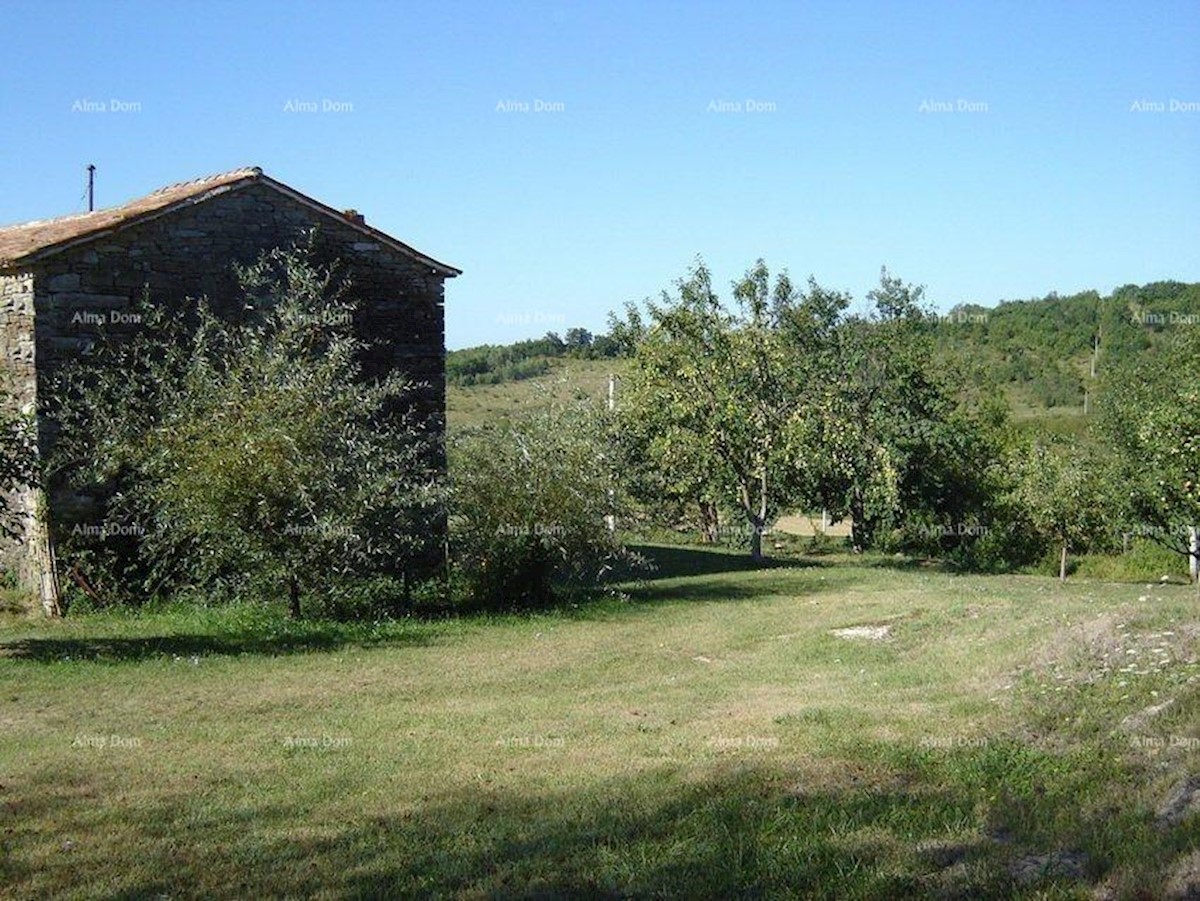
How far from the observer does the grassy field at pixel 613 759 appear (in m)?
5.72

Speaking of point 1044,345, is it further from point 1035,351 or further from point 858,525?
point 858,525

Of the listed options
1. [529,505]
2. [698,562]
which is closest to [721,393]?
[698,562]

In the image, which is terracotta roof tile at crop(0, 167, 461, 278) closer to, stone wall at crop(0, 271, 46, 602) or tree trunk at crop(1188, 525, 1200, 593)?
stone wall at crop(0, 271, 46, 602)

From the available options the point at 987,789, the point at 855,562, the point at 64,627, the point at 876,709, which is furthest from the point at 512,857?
the point at 855,562

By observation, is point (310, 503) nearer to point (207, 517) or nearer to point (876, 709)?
point (207, 517)

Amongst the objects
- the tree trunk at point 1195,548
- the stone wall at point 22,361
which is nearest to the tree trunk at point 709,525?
the tree trunk at point 1195,548

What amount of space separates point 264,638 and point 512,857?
8.69 metres

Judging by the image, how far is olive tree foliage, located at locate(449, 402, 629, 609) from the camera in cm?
1691

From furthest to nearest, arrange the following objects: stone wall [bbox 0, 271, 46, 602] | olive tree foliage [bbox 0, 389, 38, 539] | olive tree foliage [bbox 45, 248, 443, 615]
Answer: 1. stone wall [bbox 0, 271, 46, 602]
2. olive tree foliage [bbox 45, 248, 443, 615]
3. olive tree foliage [bbox 0, 389, 38, 539]

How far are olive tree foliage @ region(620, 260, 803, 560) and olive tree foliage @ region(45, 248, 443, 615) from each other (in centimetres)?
770

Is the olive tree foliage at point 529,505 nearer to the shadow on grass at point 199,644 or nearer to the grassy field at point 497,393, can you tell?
the shadow on grass at point 199,644

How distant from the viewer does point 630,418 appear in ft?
82.2

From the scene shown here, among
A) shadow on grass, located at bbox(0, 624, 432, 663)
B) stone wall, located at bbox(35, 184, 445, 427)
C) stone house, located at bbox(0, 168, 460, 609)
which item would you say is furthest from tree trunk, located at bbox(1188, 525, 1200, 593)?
shadow on grass, located at bbox(0, 624, 432, 663)

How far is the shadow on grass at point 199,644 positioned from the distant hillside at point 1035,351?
1359 inches
